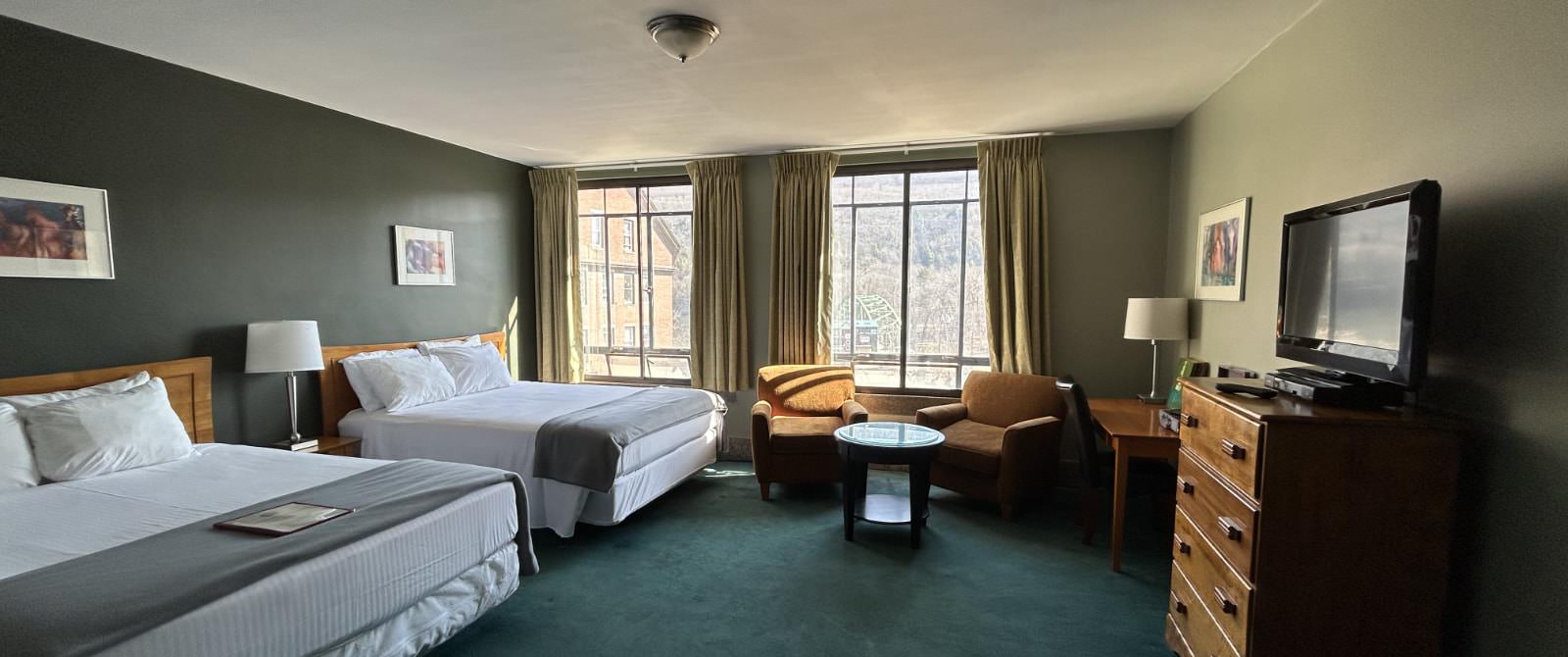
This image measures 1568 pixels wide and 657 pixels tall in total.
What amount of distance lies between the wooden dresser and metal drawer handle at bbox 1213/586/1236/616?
0.04ft

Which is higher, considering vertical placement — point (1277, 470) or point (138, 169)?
point (138, 169)

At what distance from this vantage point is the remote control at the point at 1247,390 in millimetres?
1991

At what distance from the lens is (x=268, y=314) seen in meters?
3.75

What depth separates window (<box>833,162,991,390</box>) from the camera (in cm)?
493

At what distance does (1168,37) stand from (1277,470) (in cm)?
196

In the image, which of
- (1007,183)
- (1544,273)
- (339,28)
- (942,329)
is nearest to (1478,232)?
(1544,273)

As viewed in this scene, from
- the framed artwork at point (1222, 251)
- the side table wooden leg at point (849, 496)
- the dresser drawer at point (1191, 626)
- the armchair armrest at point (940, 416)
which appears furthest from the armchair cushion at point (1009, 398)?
the dresser drawer at point (1191, 626)

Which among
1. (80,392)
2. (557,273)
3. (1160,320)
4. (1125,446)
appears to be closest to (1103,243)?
(1160,320)

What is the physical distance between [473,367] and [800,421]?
2367 mm

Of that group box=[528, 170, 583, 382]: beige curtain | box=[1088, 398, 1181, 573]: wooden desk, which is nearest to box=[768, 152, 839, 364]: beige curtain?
box=[528, 170, 583, 382]: beige curtain

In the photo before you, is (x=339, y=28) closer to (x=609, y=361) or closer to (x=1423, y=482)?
(x=609, y=361)

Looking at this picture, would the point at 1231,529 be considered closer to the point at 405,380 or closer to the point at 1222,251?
the point at 1222,251

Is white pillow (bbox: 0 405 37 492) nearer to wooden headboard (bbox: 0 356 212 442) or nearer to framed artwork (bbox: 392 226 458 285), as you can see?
wooden headboard (bbox: 0 356 212 442)

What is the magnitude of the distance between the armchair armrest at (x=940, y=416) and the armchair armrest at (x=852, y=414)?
362 mm
